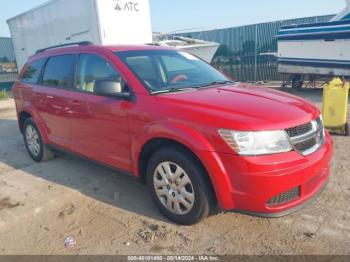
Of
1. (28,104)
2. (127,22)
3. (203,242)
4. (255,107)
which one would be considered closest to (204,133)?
(255,107)

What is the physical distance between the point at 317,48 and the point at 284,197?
10083 millimetres

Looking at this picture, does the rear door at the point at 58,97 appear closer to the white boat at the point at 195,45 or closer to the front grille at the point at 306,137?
the front grille at the point at 306,137

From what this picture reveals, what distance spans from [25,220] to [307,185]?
2.91 meters

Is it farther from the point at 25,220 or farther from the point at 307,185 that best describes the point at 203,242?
the point at 25,220

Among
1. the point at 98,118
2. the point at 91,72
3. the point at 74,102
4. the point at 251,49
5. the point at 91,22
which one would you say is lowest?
the point at 251,49

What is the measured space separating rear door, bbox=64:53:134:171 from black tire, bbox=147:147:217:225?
60cm

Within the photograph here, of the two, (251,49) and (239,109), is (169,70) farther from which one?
(251,49)

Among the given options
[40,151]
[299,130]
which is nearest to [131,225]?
[299,130]

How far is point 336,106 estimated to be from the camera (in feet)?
20.6

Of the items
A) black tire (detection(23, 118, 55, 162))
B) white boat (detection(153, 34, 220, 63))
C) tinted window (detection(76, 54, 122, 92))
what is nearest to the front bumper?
tinted window (detection(76, 54, 122, 92))

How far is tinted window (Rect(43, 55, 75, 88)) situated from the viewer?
15.0 ft

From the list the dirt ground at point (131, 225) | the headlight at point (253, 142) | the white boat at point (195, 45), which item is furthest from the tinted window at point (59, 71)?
the white boat at point (195, 45)

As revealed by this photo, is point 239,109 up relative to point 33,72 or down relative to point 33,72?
down

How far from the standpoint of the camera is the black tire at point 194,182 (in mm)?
3061
